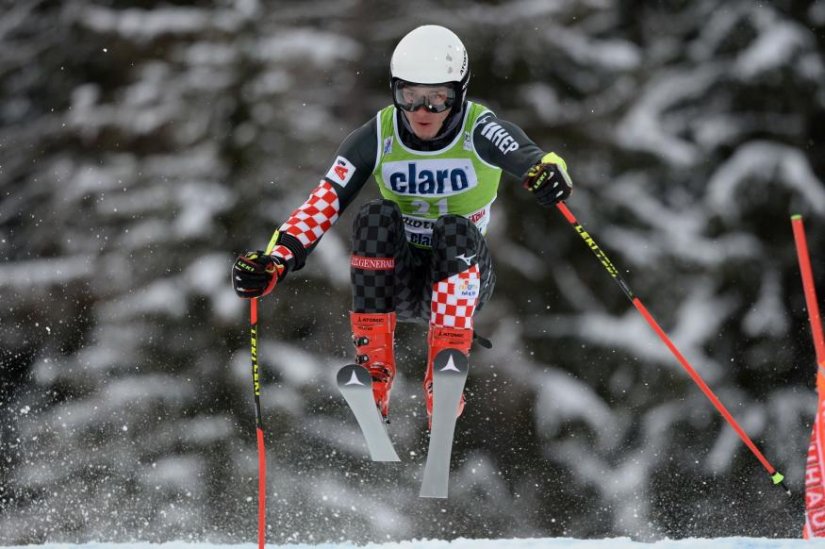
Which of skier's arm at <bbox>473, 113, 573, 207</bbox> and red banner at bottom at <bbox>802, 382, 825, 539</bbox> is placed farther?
red banner at bottom at <bbox>802, 382, 825, 539</bbox>

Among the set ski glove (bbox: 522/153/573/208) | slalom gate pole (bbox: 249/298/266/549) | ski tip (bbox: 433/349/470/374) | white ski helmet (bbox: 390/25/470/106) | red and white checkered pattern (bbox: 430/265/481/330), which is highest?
white ski helmet (bbox: 390/25/470/106)

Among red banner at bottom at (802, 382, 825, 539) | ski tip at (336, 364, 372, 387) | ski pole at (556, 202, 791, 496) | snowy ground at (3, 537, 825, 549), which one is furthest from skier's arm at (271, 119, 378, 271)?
red banner at bottom at (802, 382, 825, 539)

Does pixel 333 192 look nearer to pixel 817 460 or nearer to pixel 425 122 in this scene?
pixel 425 122

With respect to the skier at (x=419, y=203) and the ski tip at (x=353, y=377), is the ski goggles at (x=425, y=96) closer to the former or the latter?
the skier at (x=419, y=203)

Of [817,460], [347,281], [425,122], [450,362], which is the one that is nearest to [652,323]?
[817,460]

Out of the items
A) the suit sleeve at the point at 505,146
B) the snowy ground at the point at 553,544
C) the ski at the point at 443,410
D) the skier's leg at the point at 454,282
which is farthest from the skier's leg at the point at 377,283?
the snowy ground at the point at 553,544

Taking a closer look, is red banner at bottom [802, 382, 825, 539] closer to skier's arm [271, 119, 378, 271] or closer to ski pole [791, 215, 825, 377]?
ski pole [791, 215, 825, 377]

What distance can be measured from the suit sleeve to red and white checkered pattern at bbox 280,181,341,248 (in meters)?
0.51

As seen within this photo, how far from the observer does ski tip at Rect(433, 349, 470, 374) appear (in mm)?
3109

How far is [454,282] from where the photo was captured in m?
3.27

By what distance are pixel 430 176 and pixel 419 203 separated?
0.11 m

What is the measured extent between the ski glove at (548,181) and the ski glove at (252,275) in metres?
0.83

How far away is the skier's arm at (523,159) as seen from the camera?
10.3 ft

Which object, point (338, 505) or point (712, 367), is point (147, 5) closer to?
point (338, 505)
